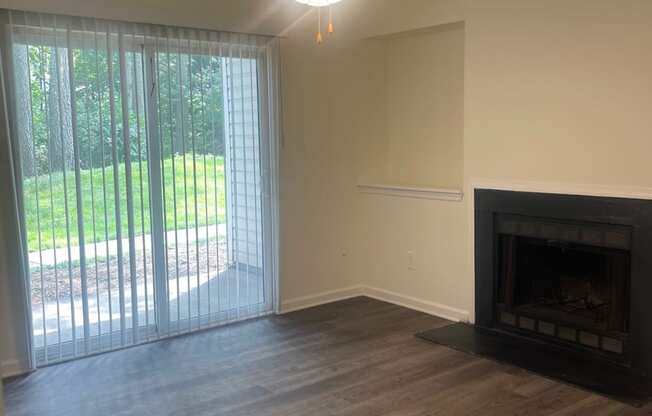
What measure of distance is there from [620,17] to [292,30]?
2.23 m

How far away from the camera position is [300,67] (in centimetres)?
450

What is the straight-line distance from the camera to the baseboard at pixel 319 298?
462 centimetres

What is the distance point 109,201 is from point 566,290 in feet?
9.70

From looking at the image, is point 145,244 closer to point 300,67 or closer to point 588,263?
point 300,67

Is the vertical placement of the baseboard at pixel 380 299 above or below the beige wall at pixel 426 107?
below

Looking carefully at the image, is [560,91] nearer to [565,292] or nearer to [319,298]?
[565,292]

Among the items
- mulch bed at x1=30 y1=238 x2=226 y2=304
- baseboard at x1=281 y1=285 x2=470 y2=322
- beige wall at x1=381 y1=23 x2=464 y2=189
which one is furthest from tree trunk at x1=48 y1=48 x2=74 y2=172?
beige wall at x1=381 y1=23 x2=464 y2=189

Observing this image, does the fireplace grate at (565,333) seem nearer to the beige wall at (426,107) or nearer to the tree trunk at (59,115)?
the beige wall at (426,107)

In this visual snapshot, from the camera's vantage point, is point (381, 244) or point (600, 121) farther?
point (381, 244)

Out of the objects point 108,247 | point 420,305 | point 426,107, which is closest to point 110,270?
point 108,247

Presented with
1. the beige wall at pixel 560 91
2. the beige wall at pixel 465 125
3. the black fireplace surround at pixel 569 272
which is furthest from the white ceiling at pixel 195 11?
the black fireplace surround at pixel 569 272

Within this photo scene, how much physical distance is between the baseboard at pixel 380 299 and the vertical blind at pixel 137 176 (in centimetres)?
32

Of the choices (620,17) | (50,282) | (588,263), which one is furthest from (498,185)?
(50,282)

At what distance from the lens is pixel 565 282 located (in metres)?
3.70
